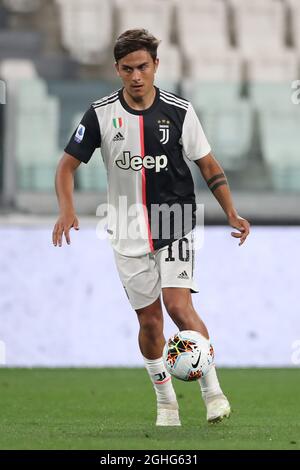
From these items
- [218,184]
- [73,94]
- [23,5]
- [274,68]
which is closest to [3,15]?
[23,5]

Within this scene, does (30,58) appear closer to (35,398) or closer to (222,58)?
(222,58)

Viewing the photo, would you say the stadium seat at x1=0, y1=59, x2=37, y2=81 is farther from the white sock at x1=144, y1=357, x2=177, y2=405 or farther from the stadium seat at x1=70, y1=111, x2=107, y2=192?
the white sock at x1=144, y1=357, x2=177, y2=405

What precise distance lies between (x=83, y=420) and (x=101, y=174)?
6.57 metres

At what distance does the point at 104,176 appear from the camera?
13336mm

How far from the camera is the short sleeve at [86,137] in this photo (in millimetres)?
6434

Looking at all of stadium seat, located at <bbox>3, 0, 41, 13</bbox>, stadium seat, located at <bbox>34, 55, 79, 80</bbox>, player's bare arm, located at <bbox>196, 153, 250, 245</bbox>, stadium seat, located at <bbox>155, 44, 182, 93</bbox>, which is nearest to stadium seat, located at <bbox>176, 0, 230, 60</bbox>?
stadium seat, located at <bbox>155, 44, 182, 93</bbox>

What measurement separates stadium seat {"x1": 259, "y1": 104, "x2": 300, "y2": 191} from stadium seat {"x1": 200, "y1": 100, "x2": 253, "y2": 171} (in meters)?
0.25

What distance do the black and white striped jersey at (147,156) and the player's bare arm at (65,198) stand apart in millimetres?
71

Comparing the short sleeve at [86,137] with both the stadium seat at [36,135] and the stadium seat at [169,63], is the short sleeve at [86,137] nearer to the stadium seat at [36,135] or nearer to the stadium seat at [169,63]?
the stadium seat at [36,135]

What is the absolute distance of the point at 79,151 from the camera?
6461 millimetres

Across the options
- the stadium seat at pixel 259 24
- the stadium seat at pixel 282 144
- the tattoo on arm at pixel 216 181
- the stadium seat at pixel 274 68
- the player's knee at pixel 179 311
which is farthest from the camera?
the stadium seat at pixel 259 24

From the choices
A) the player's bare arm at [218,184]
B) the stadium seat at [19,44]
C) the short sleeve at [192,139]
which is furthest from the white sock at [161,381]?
the stadium seat at [19,44]

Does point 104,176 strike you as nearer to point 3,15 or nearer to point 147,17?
point 147,17

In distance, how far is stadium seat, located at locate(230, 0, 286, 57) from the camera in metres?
16.3
